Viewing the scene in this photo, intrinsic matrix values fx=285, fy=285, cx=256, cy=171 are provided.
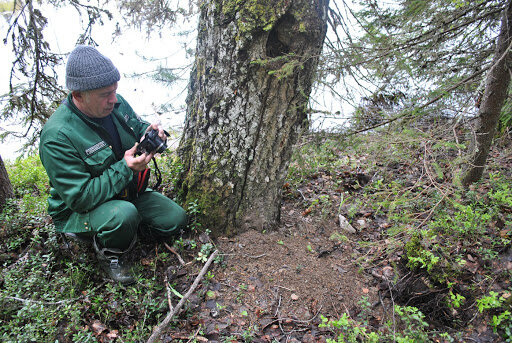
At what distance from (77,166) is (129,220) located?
69cm

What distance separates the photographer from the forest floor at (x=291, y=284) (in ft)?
7.58

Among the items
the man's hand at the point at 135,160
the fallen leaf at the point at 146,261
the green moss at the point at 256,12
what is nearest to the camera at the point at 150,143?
the man's hand at the point at 135,160

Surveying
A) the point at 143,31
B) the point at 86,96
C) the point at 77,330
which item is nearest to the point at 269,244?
the point at 77,330

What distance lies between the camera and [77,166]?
8.49ft

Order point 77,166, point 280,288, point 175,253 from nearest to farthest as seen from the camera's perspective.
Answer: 1. point 77,166
2. point 280,288
3. point 175,253

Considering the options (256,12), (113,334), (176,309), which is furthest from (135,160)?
(256,12)

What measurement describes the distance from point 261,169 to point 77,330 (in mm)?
2200

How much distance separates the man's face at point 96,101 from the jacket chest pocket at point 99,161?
1.23 feet

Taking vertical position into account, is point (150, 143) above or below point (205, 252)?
above

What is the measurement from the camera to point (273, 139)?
309 cm

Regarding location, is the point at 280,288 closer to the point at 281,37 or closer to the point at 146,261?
the point at 146,261

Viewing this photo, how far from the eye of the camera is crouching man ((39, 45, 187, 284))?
8.26 ft

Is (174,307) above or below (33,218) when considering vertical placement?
below

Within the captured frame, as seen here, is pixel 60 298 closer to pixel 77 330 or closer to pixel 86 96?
pixel 77 330
